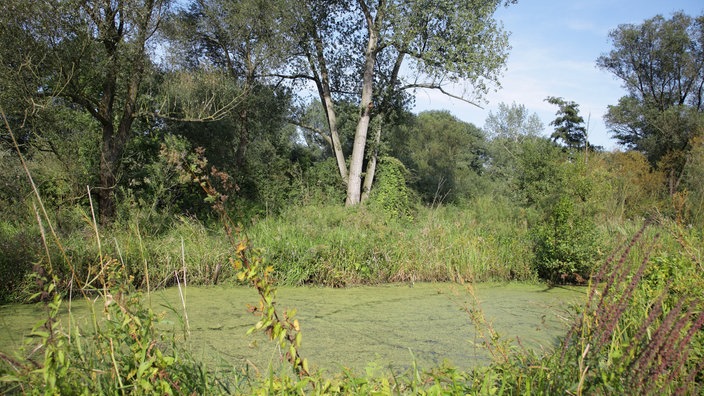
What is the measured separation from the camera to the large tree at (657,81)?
77.8 ft

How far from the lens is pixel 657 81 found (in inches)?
1043

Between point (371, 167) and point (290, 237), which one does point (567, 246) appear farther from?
point (371, 167)

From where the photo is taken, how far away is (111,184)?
8672 millimetres

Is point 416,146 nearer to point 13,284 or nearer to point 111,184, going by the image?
point 111,184

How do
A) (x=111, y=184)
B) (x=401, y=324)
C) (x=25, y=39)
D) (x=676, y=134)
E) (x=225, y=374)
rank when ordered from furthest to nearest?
(x=676, y=134) < (x=111, y=184) < (x=25, y=39) < (x=401, y=324) < (x=225, y=374)

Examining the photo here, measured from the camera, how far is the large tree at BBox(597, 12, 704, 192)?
77.8ft

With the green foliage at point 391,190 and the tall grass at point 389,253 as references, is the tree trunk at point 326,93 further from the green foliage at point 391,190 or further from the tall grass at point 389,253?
the tall grass at point 389,253

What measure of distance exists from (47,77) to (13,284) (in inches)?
137

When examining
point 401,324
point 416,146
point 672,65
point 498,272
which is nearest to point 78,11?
point 401,324

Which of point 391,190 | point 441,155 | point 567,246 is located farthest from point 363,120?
point 441,155

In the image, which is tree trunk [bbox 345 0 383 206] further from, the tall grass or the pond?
the pond

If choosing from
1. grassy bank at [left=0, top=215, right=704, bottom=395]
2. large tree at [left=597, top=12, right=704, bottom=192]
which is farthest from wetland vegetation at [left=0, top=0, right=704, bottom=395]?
large tree at [left=597, top=12, right=704, bottom=192]

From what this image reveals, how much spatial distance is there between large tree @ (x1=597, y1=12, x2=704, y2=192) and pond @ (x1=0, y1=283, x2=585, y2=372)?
21548 millimetres

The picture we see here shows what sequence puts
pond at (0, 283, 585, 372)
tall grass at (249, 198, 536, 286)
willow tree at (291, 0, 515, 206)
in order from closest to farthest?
pond at (0, 283, 585, 372)
tall grass at (249, 198, 536, 286)
willow tree at (291, 0, 515, 206)
